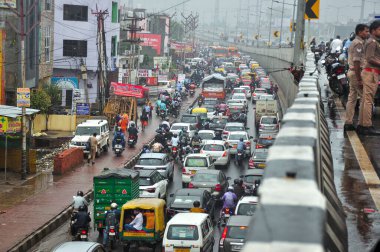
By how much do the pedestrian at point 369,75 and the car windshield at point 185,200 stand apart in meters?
8.60

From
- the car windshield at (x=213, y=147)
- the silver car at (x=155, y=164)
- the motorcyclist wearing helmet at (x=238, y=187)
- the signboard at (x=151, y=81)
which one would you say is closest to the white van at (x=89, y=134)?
the car windshield at (x=213, y=147)

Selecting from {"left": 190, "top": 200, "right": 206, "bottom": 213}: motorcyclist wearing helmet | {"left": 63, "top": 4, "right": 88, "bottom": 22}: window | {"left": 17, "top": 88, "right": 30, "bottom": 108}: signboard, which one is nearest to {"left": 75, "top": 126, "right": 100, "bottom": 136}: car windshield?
{"left": 17, "top": 88, "right": 30, "bottom": 108}: signboard

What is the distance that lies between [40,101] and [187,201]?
22787mm

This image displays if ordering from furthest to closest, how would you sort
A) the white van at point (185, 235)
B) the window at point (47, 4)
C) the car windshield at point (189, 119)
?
the window at point (47, 4) < the car windshield at point (189, 119) < the white van at point (185, 235)

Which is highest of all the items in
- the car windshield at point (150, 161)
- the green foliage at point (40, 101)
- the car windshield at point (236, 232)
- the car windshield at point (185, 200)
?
the green foliage at point (40, 101)

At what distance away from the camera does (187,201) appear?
22359 mm

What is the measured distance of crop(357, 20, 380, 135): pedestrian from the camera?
12.3m

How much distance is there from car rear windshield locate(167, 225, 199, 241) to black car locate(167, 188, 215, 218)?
12.1ft

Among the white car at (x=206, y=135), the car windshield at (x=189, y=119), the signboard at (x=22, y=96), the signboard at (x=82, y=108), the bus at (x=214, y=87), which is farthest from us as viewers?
the bus at (x=214, y=87)

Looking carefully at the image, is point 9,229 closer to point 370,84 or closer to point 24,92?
point 24,92

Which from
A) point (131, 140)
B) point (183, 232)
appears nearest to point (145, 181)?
point (183, 232)

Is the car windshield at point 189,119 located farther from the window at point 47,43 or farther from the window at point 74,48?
the window at point 74,48

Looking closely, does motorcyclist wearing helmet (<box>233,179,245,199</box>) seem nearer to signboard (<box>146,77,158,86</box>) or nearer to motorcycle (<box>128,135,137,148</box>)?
motorcycle (<box>128,135,137,148</box>)

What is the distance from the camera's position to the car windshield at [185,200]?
874 inches
